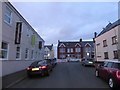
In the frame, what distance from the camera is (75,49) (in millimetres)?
90562

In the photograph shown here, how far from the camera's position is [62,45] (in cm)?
9156

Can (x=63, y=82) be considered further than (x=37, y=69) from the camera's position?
No

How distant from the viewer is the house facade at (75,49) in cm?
8888

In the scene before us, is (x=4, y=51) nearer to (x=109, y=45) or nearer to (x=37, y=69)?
(x=37, y=69)

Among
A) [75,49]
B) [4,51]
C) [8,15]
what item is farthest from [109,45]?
[75,49]

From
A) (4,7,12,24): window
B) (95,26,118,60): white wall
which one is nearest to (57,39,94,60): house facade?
(95,26,118,60): white wall

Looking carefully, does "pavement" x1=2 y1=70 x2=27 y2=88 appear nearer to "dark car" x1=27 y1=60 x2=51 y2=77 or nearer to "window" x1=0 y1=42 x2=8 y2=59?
"dark car" x1=27 y1=60 x2=51 y2=77

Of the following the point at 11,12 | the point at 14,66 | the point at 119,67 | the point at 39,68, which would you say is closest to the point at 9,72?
the point at 14,66

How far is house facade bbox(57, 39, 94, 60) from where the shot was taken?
8888 cm

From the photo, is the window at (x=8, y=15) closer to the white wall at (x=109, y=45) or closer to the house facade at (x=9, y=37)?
the house facade at (x=9, y=37)

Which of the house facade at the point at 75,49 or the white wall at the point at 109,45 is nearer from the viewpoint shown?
the white wall at the point at 109,45

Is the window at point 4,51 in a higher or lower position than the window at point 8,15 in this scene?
lower

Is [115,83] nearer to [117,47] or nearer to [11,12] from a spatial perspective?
[11,12]

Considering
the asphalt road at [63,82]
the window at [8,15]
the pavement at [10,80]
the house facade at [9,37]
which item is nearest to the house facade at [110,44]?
the house facade at [9,37]
